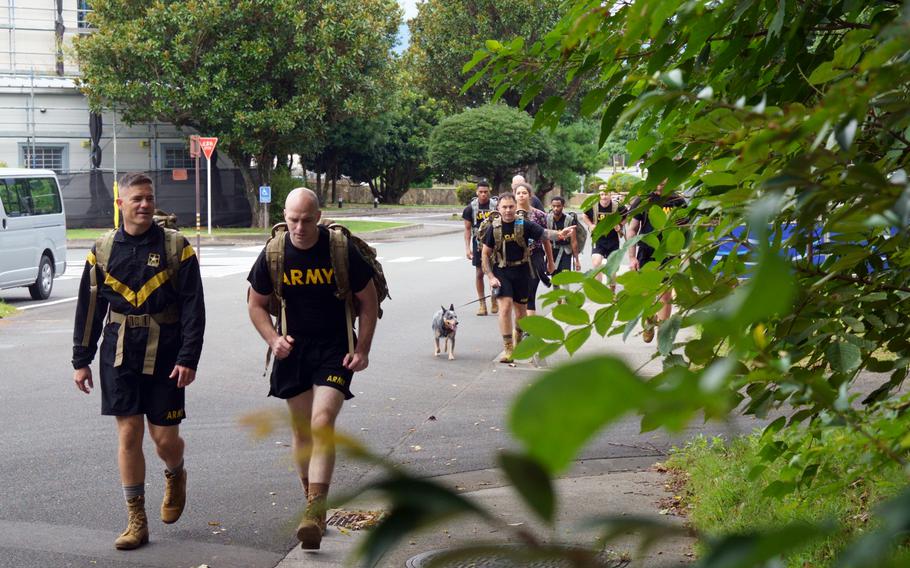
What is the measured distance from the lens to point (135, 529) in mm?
6633

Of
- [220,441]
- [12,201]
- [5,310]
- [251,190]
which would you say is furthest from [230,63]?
[220,441]

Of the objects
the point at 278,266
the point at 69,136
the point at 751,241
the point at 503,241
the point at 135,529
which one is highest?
the point at 69,136

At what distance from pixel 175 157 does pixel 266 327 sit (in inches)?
1629

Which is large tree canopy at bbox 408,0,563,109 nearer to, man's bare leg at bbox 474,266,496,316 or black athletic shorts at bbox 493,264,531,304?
man's bare leg at bbox 474,266,496,316

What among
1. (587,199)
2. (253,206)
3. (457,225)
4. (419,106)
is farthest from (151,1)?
(587,199)

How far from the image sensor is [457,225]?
4828cm

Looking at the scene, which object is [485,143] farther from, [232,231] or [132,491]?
[132,491]

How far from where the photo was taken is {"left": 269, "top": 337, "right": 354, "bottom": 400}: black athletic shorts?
684 cm

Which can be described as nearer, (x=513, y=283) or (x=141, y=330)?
(x=141, y=330)

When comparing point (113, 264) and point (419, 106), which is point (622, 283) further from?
point (419, 106)

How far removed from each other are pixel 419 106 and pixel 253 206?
24851 millimetres

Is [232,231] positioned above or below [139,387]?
below

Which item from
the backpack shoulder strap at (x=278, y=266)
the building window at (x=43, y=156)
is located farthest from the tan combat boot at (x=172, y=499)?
the building window at (x=43, y=156)

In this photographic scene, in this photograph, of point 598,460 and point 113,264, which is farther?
point 598,460
